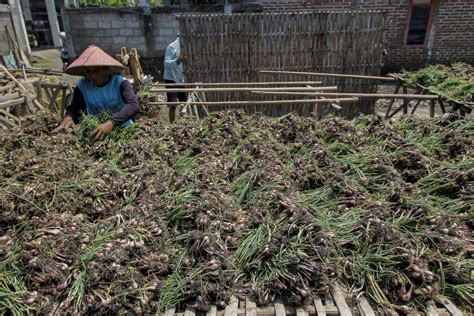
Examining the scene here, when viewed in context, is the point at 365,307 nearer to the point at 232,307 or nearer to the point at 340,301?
the point at 340,301

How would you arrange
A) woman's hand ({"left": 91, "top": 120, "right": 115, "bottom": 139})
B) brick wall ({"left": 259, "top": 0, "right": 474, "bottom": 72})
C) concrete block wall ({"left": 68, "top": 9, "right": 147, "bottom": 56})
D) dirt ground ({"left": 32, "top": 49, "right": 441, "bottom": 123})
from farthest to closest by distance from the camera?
concrete block wall ({"left": 68, "top": 9, "right": 147, "bottom": 56}), brick wall ({"left": 259, "top": 0, "right": 474, "bottom": 72}), dirt ground ({"left": 32, "top": 49, "right": 441, "bottom": 123}), woman's hand ({"left": 91, "top": 120, "right": 115, "bottom": 139})

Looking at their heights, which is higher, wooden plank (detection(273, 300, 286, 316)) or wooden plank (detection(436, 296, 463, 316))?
wooden plank (detection(273, 300, 286, 316))

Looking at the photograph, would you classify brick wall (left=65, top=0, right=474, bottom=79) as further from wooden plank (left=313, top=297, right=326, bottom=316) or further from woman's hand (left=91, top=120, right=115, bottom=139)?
wooden plank (left=313, top=297, right=326, bottom=316)

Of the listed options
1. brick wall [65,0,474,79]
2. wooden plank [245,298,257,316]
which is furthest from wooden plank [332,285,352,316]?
brick wall [65,0,474,79]

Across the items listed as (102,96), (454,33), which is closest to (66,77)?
(102,96)

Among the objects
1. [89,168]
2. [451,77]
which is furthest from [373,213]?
[451,77]

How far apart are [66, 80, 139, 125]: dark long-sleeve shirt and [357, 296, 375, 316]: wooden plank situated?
2.67 metres

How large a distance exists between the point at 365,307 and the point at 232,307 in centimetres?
71

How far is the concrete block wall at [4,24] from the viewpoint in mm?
10508

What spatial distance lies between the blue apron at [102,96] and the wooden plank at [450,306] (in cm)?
311

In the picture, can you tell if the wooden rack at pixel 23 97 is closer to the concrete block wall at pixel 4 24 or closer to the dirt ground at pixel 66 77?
the dirt ground at pixel 66 77

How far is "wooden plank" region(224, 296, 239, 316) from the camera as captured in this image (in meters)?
1.66

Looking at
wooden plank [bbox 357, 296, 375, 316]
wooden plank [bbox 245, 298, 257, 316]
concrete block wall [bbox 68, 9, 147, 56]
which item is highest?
concrete block wall [bbox 68, 9, 147, 56]

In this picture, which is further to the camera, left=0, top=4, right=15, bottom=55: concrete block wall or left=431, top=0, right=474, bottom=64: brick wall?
left=0, top=4, right=15, bottom=55: concrete block wall
